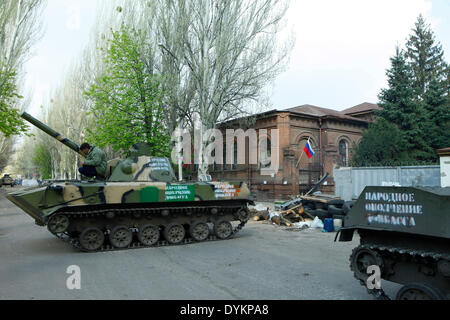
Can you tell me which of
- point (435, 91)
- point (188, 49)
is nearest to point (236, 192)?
point (188, 49)

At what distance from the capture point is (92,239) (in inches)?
318

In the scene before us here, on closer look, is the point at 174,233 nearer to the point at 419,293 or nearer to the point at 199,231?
the point at 199,231

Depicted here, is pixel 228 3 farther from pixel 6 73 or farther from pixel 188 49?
pixel 6 73

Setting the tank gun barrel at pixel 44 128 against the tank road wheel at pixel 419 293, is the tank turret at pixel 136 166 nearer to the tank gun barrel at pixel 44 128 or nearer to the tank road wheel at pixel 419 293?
the tank gun barrel at pixel 44 128

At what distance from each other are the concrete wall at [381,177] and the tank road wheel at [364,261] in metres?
7.18

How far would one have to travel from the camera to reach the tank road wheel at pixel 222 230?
9.66m

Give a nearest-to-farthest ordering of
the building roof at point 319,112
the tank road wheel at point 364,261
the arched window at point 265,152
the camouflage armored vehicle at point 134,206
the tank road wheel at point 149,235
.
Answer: the tank road wheel at point 364,261 < the camouflage armored vehicle at point 134,206 < the tank road wheel at point 149,235 < the building roof at point 319,112 < the arched window at point 265,152

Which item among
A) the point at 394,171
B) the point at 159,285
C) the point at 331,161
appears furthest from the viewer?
the point at 331,161

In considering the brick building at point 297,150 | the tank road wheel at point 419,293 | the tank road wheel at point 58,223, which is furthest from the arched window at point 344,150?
the tank road wheel at point 419,293

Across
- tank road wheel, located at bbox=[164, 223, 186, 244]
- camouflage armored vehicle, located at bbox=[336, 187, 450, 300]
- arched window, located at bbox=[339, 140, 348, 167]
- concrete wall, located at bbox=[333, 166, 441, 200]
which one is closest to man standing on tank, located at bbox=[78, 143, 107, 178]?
tank road wheel, located at bbox=[164, 223, 186, 244]

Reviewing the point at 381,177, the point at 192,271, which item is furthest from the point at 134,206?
the point at 381,177

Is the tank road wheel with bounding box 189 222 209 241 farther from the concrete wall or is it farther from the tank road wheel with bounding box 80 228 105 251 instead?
the concrete wall

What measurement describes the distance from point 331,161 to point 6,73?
756 inches

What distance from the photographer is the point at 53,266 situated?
665 cm
